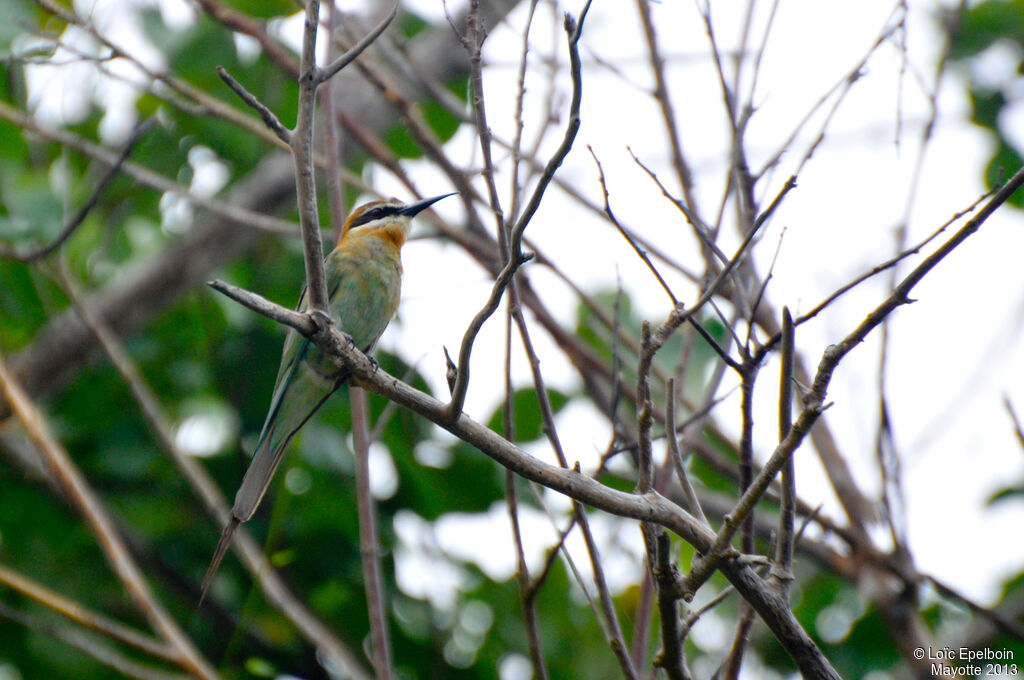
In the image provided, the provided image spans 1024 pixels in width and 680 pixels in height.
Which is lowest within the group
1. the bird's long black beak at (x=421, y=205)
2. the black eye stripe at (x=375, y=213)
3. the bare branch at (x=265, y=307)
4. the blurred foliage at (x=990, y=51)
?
the bare branch at (x=265, y=307)

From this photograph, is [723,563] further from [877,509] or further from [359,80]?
[359,80]

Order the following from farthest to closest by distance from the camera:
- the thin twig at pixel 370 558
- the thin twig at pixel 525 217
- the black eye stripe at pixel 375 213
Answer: the black eye stripe at pixel 375 213
the thin twig at pixel 370 558
the thin twig at pixel 525 217

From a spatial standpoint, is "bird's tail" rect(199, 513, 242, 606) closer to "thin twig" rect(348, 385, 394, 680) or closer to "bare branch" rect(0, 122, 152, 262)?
"thin twig" rect(348, 385, 394, 680)

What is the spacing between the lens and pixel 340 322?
3.84 meters

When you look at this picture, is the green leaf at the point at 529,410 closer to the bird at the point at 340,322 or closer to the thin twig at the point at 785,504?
the bird at the point at 340,322

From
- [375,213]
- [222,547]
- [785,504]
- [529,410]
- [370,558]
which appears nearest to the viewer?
[785,504]

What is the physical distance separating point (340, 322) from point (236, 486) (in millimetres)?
1134

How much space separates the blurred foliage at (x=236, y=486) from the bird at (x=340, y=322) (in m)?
0.49

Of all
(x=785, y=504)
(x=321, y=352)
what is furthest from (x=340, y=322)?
(x=785, y=504)

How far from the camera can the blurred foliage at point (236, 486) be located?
438cm

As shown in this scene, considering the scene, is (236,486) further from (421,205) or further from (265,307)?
(265,307)

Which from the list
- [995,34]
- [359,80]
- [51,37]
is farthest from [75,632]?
[995,34]

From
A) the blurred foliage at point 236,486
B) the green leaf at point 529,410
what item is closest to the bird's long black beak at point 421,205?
the blurred foliage at point 236,486

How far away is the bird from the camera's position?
3203 mm
